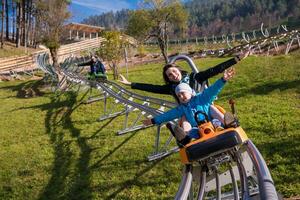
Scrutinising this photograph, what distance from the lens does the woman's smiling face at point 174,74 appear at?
7086 mm

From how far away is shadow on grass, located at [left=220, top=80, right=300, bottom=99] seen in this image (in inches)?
606

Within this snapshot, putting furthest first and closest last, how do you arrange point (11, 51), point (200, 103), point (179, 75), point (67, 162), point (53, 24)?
point (11, 51), point (53, 24), point (67, 162), point (179, 75), point (200, 103)

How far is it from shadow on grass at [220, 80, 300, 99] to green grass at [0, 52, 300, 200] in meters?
0.04

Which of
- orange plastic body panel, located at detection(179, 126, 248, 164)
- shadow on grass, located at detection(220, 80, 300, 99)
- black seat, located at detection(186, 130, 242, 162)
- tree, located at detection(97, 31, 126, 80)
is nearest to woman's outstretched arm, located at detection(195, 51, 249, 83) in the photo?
orange plastic body panel, located at detection(179, 126, 248, 164)

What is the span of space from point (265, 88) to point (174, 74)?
9596mm

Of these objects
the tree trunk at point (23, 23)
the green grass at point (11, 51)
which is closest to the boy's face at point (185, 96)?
the green grass at point (11, 51)

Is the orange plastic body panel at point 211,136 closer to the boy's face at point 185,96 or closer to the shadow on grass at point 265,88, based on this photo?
the boy's face at point 185,96

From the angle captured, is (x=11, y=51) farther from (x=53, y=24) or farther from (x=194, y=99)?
(x=194, y=99)

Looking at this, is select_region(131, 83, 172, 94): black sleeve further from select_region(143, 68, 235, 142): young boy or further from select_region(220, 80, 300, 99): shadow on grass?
select_region(220, 80, 300, 99): shadow on grass

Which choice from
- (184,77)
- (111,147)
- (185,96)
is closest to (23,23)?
(111,147)

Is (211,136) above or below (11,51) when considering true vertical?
below

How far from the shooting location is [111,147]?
1145 centimetres

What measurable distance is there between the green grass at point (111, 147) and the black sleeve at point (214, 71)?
2082 millimetres

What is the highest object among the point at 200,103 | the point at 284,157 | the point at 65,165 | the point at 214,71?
the point at 214,71
